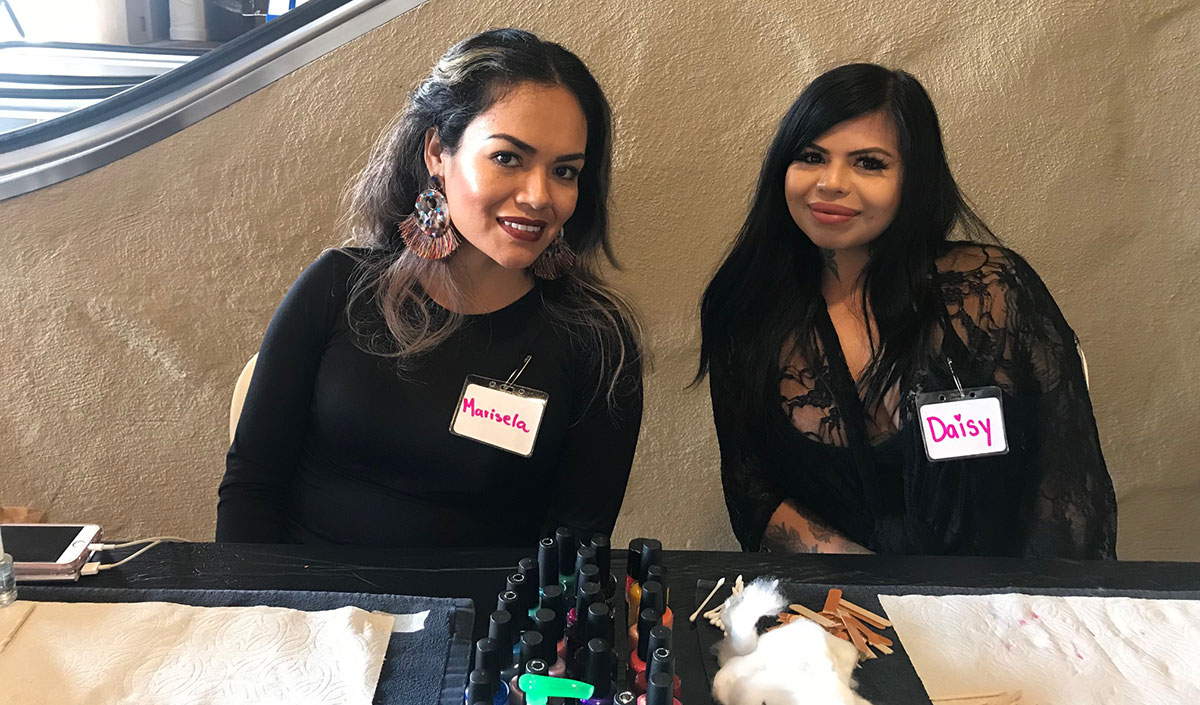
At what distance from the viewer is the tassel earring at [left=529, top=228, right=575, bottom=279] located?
1.30 m

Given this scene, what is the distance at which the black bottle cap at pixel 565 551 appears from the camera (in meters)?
0.86

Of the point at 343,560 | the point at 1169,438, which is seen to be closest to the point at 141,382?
the point at 343,560

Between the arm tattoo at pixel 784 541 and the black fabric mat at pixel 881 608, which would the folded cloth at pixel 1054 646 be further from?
the arm tattoo at pixel 784 541

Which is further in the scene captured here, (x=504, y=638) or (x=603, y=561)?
(x=603, y=561)

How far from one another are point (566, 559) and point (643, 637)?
0.15m

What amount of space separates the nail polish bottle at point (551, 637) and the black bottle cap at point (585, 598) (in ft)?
0.08

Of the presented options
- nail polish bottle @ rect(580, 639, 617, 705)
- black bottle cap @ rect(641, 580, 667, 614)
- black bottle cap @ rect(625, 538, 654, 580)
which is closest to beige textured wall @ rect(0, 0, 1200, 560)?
black bottle cap @ rect(625, 538, 654, 580)

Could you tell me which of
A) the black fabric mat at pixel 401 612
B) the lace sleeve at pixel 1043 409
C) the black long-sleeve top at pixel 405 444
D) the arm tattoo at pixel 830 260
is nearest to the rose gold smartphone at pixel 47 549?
the black fabric mat at pixel 401 612

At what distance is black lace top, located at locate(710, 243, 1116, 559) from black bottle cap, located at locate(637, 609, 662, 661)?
0.64 metres

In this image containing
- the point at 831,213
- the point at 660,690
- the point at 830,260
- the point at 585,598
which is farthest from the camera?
the point at 830,260

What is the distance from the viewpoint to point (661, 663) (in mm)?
664

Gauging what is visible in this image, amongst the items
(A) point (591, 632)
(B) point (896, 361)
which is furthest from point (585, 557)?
(B) point (896, 361)

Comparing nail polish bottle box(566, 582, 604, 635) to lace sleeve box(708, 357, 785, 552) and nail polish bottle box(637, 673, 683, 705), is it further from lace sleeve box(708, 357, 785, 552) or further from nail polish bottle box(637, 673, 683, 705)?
lace sleeve box(708, 357, 785, 552)

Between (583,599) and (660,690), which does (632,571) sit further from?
(660,690)
